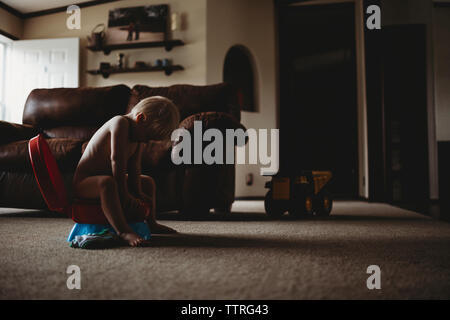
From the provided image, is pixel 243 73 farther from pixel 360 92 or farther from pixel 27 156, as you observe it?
pixel 27 156

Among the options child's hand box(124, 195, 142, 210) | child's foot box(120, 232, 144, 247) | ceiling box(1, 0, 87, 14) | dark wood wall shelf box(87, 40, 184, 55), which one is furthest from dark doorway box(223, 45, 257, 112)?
child's foot box(120, 232, 144, 247)

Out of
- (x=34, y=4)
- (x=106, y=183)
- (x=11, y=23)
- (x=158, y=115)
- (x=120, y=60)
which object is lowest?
(x=106, y=183)

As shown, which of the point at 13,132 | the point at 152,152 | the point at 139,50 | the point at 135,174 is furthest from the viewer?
the point at 139,50

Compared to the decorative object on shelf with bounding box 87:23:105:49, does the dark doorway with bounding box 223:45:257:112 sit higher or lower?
lower

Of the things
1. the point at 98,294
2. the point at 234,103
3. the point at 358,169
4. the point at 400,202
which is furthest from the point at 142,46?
the point at 98,294

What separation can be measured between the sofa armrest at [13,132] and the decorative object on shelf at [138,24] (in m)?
2.19

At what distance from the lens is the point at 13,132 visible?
2.85 metres

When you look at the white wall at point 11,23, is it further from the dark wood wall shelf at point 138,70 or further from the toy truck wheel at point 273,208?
the toy truck wheel at point 273,208

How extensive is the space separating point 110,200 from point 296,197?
4.63 ft

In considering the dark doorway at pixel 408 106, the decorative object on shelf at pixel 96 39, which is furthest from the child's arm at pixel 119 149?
the decorative object on shelf at pixel 96 39

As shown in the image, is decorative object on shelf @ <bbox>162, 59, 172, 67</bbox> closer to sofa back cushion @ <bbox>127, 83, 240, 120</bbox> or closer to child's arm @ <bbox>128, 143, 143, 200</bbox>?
sofa back cushion @ <bbox>127, 83, 240, 120</bbox>

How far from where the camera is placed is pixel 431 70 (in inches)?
172

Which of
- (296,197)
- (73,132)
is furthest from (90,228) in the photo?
(73,132)

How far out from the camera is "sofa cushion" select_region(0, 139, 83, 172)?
8.27 feet
